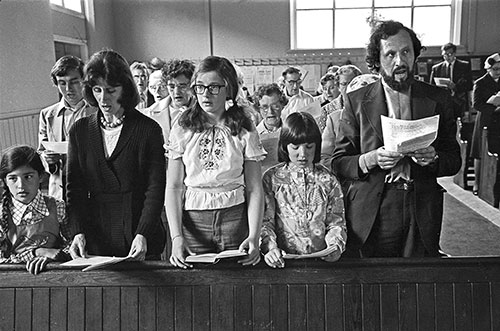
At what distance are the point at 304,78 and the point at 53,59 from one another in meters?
4.45

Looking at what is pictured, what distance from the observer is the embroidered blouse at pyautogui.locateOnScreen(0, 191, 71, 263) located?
7.00 feet

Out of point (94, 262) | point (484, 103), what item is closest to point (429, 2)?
point (484, 103)

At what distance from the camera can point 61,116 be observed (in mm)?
2732

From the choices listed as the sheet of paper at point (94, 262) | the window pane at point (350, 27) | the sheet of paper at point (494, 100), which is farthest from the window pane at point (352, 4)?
the sheet of paper at point (94, 262)

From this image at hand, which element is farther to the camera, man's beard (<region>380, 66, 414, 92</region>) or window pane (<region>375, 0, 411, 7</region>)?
window pane (<region>375, 0, 411, 7</region>)

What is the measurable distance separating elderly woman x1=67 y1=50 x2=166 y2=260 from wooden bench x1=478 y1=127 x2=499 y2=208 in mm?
4436

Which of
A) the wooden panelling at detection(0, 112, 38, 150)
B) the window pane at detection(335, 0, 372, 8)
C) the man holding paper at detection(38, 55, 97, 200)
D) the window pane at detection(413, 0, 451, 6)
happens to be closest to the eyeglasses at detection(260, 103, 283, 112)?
the man holding paper at detection(38, 55, 97, 200)

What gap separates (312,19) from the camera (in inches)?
414

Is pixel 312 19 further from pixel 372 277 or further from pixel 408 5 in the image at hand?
pixel 372 277

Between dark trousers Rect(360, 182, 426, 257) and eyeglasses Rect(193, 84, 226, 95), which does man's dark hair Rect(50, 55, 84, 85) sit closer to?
eyeglasses Rect(193, 84, 226, 95)

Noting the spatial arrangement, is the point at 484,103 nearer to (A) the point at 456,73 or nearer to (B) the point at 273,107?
(A) the point at 456,73

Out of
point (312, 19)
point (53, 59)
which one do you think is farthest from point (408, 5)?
point (53, 59)

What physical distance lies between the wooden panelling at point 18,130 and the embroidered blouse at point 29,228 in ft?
16.0

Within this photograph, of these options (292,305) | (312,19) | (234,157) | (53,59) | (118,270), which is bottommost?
(292,305)
